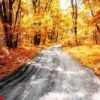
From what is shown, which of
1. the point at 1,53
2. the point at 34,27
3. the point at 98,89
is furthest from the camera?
the point at 34,27

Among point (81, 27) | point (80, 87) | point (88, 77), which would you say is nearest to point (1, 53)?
point (88, 77)

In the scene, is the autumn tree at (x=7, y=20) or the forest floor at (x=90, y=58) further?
the autumn tree at (x=7, y=20)

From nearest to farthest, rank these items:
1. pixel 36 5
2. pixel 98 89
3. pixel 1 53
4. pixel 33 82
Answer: pixel 98 89, pixel 33 82, pixel 1 53, pixel 36 5

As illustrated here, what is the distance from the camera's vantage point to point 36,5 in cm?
3744

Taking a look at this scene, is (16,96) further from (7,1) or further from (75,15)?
(75,15)

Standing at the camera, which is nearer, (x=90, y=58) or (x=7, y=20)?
(x=90, y=58)

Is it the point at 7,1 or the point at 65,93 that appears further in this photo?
the point at 7,1

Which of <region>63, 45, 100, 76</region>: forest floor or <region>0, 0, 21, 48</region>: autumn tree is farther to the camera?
<region>0, 0, 21, 48</region>: autumn tree

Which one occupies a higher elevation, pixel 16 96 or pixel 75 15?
pixel 75 15

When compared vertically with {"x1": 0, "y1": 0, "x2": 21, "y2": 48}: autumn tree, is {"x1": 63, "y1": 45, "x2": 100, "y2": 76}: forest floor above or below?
below

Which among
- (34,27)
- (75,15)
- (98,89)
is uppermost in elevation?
(75,15)

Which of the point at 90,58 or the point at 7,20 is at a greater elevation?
the point at 7,20

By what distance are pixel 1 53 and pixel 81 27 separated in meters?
22.3

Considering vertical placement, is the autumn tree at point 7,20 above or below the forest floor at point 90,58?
above
